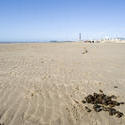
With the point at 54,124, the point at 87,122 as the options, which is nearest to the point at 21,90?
the point at 54,124

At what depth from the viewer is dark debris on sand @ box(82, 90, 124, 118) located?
4.03m

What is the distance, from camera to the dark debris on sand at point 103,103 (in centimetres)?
403

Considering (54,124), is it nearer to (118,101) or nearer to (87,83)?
(118,101)

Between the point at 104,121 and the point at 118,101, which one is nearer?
the point at 104,121

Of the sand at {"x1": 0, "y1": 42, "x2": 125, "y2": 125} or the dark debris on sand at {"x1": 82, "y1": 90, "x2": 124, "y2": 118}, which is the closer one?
the sand at {"x1": 0, "y1": 42, "x2": 125, "y2": 125}

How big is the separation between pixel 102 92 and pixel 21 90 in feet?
8.71

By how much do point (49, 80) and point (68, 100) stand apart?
203 cm

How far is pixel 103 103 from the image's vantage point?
444 cm

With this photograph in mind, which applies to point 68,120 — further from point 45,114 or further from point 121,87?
point 121,87

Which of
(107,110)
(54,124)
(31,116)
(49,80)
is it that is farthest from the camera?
(49,80)

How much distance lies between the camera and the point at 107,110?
4.08 meters

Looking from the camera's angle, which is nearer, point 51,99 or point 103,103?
point 103,103

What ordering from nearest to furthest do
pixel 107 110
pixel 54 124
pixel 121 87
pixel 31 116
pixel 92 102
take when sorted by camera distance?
1. pixel 54 124
2. pixel 31 116
3. pixel 107 110
4. pixel 92 102
5. pixel 121 87

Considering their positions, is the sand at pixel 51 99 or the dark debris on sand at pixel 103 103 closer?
→ the sand at pixel 51 99
